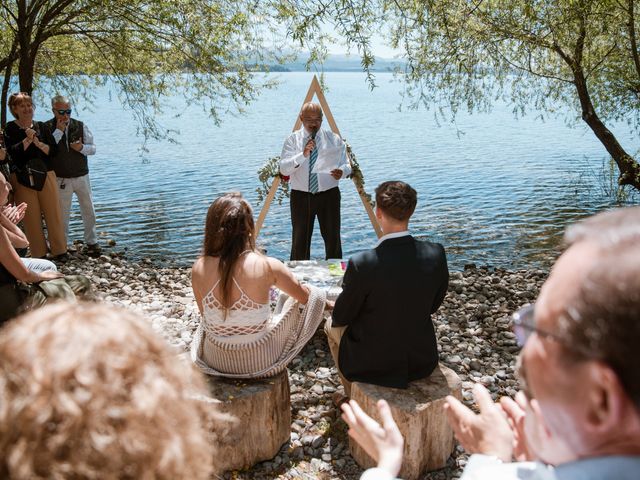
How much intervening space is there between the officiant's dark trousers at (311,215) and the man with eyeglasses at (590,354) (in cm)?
598

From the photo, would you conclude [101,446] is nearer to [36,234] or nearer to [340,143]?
[340,143]

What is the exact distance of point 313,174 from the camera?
7156mm

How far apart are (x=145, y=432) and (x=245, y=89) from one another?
9.70 meters

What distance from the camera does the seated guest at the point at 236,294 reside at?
13.1ft

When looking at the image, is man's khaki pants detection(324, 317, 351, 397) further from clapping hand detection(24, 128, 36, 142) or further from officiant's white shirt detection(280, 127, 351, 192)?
clapping hand detection(24, 128, 36, 142)

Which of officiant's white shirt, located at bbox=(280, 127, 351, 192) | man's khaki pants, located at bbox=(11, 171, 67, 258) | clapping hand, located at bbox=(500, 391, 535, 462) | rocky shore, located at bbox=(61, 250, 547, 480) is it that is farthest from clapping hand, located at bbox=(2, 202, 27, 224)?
clapping hand, located at bbox=(500, 391, 535, 462)

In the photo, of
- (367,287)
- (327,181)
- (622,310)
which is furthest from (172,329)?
(622,310)

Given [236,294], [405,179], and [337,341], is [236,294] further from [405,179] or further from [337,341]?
[405,179]

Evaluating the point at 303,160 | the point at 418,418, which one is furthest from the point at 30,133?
the point at 418,418

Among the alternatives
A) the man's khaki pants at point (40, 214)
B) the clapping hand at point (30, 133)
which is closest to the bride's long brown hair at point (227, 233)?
the clapping hand at point (30, 133)

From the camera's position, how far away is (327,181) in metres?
7.24

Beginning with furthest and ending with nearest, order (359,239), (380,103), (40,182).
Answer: (380,103) → (359,239) → (40,182)

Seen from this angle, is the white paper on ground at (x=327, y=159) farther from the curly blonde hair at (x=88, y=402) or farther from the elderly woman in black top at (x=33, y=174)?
the curly blonde hair at (x=88, y=402)

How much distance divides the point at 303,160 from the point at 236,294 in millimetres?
3415
